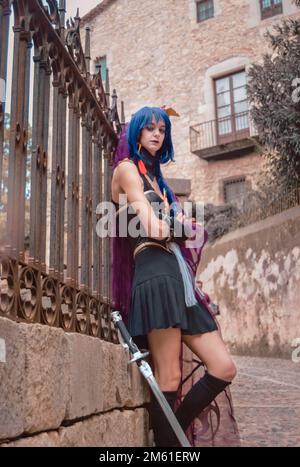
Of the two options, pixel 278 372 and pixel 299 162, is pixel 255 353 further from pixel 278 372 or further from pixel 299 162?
Answer: pixel 299 162

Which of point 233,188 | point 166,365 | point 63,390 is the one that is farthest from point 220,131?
point 63,390

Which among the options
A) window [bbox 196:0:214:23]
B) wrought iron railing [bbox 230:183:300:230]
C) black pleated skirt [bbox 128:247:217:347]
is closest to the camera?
black pleated skirt [bbox 128:247:217:347]

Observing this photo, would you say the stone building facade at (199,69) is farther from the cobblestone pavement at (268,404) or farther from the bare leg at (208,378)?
the bare leg at (208,378)

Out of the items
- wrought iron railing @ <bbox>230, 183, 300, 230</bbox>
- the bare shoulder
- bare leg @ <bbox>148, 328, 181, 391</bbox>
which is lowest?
bare leg @ <bbox>148, 328, 181, 391</bbox>

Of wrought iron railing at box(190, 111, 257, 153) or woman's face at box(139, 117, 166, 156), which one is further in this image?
wrought iron railing at box(190, 111, 257, 153)

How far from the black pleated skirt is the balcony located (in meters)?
14.5

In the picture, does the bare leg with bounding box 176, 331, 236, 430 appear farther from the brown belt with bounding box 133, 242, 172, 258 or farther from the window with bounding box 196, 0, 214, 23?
the window with bounding box 196, 0, 214, 23

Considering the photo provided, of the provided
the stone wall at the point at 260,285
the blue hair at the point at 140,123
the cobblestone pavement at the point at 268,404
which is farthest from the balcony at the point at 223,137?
the blue hair at the point at 140,123

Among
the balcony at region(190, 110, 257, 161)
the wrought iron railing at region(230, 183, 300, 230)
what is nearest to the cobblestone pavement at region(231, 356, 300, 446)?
the wrought iron railing at region(230, 183, 300, 230)

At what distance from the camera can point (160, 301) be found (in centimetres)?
212

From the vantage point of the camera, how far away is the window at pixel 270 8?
1661 centimetres

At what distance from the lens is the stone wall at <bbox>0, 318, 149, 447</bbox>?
53.4 inches

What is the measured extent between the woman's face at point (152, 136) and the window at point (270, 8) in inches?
632
